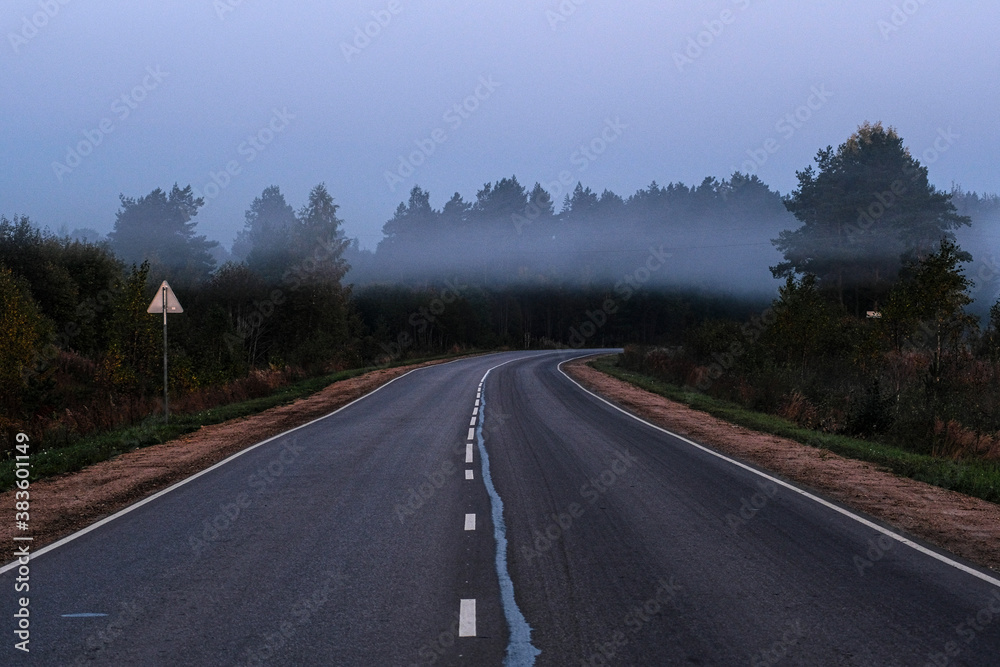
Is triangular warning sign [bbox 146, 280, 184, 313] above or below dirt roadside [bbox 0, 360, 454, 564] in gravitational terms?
above

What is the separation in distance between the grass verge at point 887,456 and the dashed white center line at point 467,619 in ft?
27.0

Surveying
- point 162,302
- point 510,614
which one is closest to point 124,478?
point 162,302

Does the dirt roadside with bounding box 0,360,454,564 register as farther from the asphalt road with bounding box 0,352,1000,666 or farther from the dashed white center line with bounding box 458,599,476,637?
the dashed white center line with bounding box 458,599,476,637

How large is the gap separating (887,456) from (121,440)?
14.7 m

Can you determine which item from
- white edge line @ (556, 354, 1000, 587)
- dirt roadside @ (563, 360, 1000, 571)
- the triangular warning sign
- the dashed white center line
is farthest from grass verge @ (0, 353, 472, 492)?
dirt roadside @ (563, 360, 1000, 571)

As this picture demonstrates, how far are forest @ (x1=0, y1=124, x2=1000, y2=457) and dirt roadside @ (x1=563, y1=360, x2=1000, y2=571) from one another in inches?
135

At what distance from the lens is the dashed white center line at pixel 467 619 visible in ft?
16.4

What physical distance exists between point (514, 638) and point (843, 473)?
350 inches

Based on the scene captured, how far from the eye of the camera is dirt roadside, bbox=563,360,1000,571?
790cm

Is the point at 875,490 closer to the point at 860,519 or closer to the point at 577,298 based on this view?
the point at 860,519

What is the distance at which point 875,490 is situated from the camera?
10516 mm

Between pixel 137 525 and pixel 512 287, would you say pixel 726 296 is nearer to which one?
pixel 512 287

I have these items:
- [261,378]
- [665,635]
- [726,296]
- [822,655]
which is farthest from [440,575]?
[726,296]

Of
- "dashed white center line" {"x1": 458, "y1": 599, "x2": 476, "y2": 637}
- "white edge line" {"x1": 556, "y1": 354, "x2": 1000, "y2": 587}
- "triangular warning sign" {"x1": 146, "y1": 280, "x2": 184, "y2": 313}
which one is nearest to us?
"dashed white center line" {"x1": 458, "y1": 599, "x2": 476, "y2": 637}
